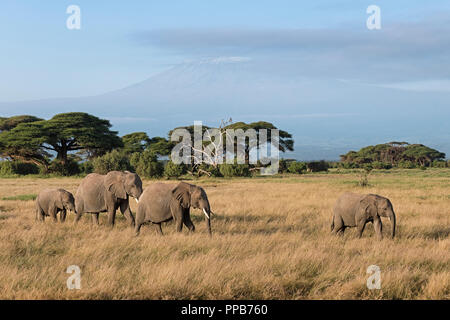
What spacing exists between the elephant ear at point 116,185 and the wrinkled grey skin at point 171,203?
2.90 feet

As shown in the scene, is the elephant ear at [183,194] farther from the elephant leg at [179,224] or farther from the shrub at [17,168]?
the shrub at [17,168]

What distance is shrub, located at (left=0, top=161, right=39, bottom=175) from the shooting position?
44000mm

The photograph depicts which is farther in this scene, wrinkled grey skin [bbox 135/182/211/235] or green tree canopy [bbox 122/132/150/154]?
green tree canopy [bbox 122/132/150/154]

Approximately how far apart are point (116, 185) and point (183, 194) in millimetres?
2149

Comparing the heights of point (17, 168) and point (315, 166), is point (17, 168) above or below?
above

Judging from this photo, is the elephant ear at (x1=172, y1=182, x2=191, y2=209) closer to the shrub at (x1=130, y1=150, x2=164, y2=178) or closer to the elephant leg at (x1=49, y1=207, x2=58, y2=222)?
the elephant leg at (x1=49, y1=207, x2=58, y2=222)

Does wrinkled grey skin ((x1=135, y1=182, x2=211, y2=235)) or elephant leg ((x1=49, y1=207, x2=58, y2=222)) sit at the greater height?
wrinkled grey skin ((x1=135, y1=182, x2=211, y2=235))

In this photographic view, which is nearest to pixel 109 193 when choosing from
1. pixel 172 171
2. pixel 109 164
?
pixel 172 171

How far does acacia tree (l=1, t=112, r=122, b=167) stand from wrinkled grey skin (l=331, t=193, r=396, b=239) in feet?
127

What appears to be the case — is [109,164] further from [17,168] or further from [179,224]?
[179,224]

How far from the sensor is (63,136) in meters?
47.3

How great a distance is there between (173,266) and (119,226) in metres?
4.92

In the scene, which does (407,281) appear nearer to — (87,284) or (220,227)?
(87,284)

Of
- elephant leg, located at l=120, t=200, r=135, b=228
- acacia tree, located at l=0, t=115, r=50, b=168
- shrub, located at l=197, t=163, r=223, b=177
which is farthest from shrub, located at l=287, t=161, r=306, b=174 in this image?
elephant leg, located at l=120, t=200, r=135, b=228
